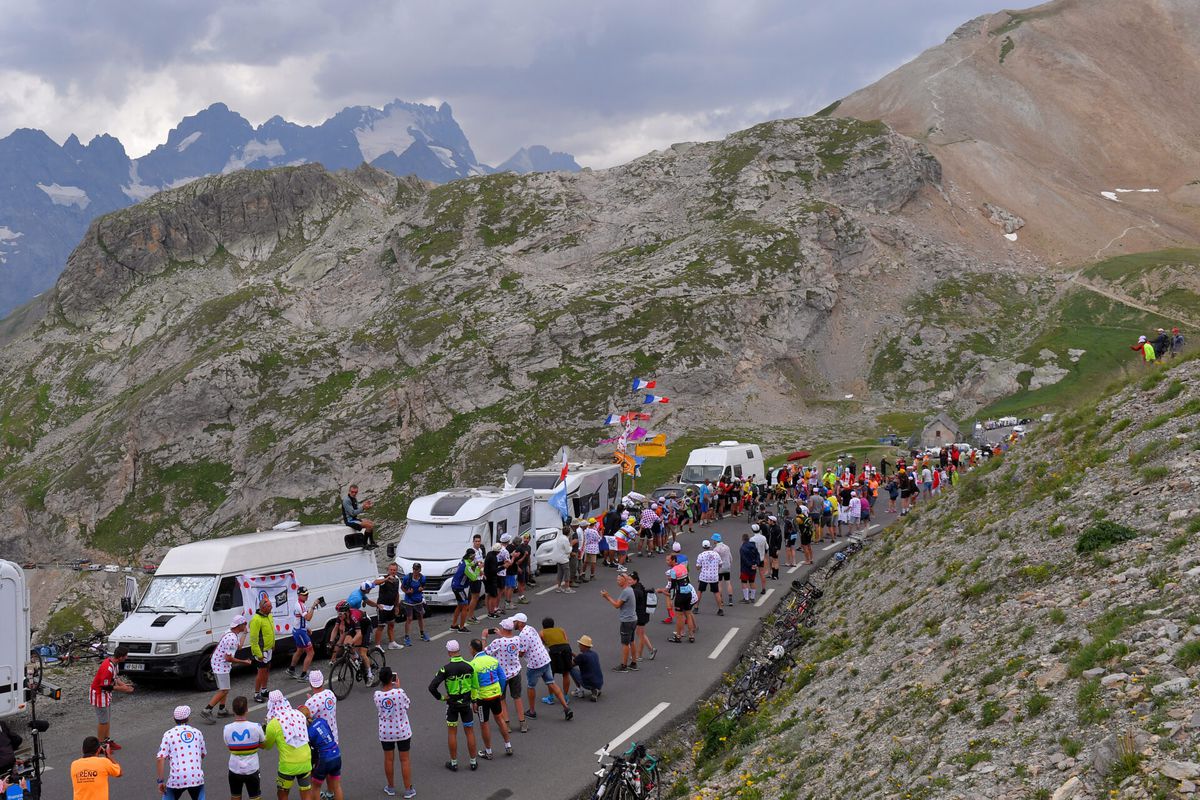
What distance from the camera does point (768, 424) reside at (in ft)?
246

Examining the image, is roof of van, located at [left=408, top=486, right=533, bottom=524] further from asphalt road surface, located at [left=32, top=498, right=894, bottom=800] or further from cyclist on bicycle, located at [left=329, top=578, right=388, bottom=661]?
cyclist on bicycle, located at [left=329, top=578, right=388, bottom=661]

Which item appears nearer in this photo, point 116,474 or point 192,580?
point 192,580

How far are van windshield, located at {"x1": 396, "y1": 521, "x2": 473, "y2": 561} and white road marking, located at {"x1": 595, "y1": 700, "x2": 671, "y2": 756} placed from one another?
10.5 meters

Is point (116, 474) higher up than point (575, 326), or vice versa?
point (575, 326)

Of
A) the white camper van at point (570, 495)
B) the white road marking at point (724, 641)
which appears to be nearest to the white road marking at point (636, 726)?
the white road marking at point (724, 641)

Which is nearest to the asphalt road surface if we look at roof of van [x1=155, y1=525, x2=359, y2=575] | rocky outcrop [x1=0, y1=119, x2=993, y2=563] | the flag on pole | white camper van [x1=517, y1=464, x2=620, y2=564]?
roof of van [x1=155, y1=525, x2=359, y2=575]

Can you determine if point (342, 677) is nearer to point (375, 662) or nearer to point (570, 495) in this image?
point (375, 662)

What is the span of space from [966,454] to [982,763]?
39871 mm

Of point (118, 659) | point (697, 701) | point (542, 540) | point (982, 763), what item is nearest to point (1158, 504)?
point (982, 763)

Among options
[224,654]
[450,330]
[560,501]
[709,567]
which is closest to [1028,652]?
[709,567]

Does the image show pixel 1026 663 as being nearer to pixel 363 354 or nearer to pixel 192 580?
pixel 192 580

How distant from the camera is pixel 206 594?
19.3 metres

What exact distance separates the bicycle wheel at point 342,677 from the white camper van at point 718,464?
27350 mm

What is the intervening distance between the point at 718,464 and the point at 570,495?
1157 centimetres
